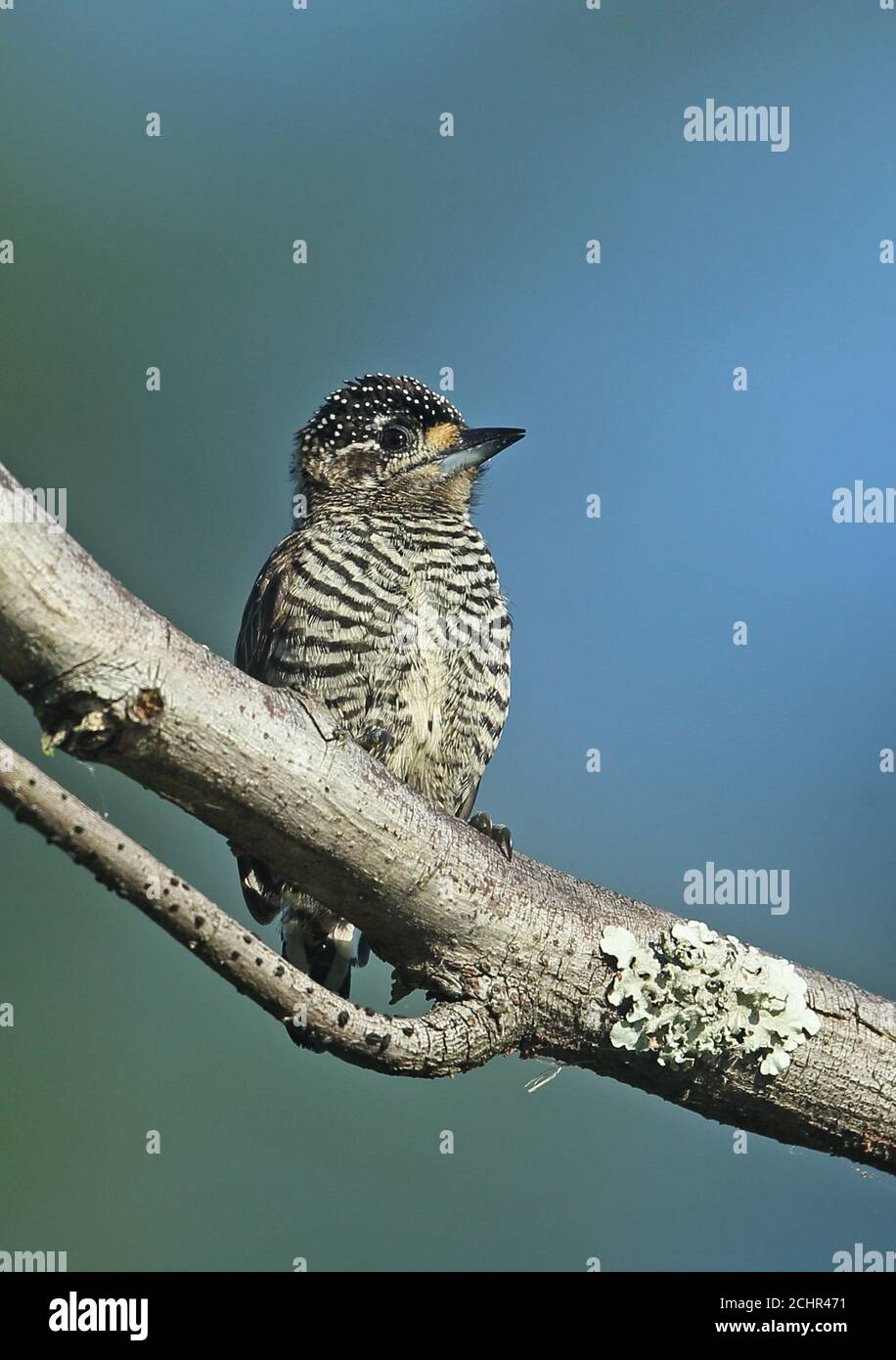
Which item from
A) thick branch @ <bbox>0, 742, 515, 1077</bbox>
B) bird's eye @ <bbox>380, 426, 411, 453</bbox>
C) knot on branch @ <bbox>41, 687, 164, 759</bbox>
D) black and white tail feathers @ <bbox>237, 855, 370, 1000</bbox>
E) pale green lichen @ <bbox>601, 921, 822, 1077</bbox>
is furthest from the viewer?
bird's eye @ <bbox>380, 426, 411, 453</bbox>

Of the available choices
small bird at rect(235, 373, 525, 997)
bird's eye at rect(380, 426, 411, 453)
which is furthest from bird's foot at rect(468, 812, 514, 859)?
bird's eye at rect(380, 426, 411, 453)

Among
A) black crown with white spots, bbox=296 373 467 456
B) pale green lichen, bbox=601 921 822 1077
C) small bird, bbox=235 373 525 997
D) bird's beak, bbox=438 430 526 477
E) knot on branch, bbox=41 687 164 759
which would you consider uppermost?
black crown with white spots, bbox=296 373 467 456

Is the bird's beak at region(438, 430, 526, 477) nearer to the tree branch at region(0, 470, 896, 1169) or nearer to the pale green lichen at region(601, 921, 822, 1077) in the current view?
the tree branch at region(0, 470, 896, 1169)

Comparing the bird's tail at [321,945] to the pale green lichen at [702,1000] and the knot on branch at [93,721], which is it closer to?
the pale green lichen at [702,1000]

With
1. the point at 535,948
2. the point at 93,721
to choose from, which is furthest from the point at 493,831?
the point at 93,721

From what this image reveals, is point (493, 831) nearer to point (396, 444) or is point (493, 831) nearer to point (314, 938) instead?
point (314, 938)

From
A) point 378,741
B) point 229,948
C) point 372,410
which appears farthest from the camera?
point 372,410

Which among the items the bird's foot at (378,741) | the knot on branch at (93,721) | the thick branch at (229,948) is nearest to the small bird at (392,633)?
the bird's foot at (378,741)

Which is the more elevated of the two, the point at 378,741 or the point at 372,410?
the point at 372,410
